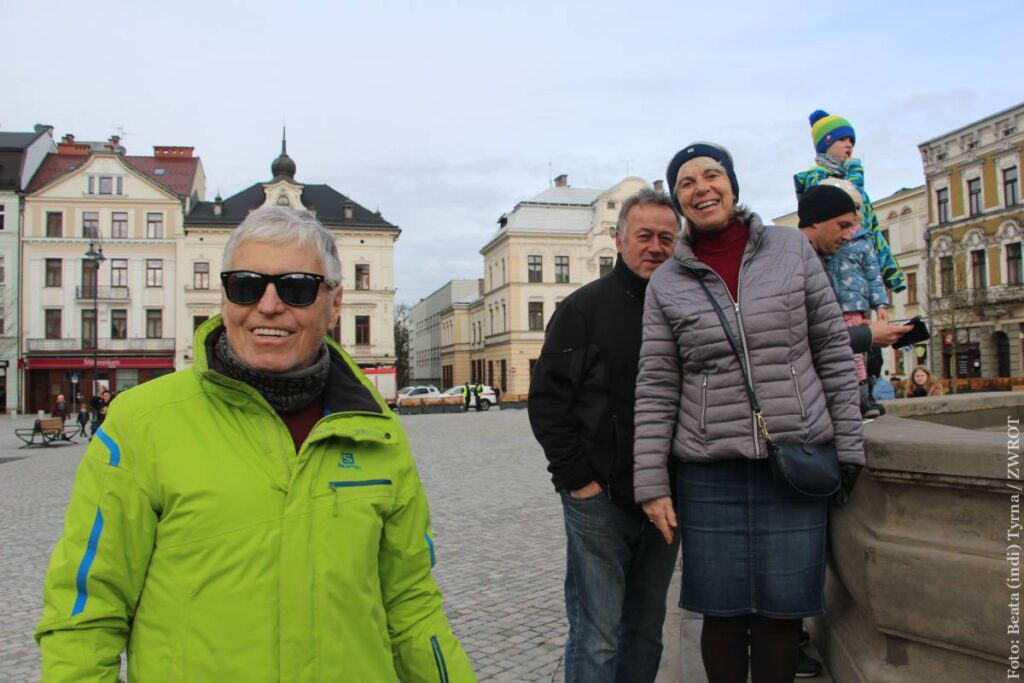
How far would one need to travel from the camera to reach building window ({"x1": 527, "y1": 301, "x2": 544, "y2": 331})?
5612 cm

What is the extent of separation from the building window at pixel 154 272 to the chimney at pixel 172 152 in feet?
28.6

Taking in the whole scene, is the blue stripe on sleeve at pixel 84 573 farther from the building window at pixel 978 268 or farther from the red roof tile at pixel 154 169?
the red roof tile at pixel 154 169

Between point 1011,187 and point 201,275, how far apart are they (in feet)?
147

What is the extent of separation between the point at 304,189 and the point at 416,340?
53.1 metres

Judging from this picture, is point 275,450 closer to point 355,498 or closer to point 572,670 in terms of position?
point 355,498

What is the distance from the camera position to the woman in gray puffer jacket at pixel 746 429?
8.02 feet

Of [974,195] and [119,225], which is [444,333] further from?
[974,195]

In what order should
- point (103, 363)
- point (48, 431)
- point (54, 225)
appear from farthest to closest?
point (54, 225)
point (103, 363)
point (48, 431)

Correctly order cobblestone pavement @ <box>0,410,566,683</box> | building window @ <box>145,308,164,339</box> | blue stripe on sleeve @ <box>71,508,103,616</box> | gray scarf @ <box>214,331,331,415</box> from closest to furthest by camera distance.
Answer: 1. blue stripe on sleeve @ <box>71,508,103,616</box>
2. gray scarf @ <box>214,331,331,415</box>
3. cobblestone pavement @ <box>0,410,566,683</box>
4. building window @ <box>145,308,164,339</box>

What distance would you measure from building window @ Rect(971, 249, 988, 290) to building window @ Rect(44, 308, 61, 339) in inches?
2012

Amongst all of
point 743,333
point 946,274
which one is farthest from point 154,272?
point 743,333

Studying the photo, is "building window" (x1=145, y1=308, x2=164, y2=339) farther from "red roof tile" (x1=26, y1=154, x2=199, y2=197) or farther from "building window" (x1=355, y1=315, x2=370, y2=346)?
"building window" (x1=355, y1=315, x2=370, y2=346)

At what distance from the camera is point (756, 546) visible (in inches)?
97.7

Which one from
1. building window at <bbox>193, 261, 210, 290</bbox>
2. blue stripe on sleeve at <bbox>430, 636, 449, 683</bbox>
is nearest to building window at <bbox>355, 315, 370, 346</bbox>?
building window at <bbox>193, 261, 210, 290</bbox>
